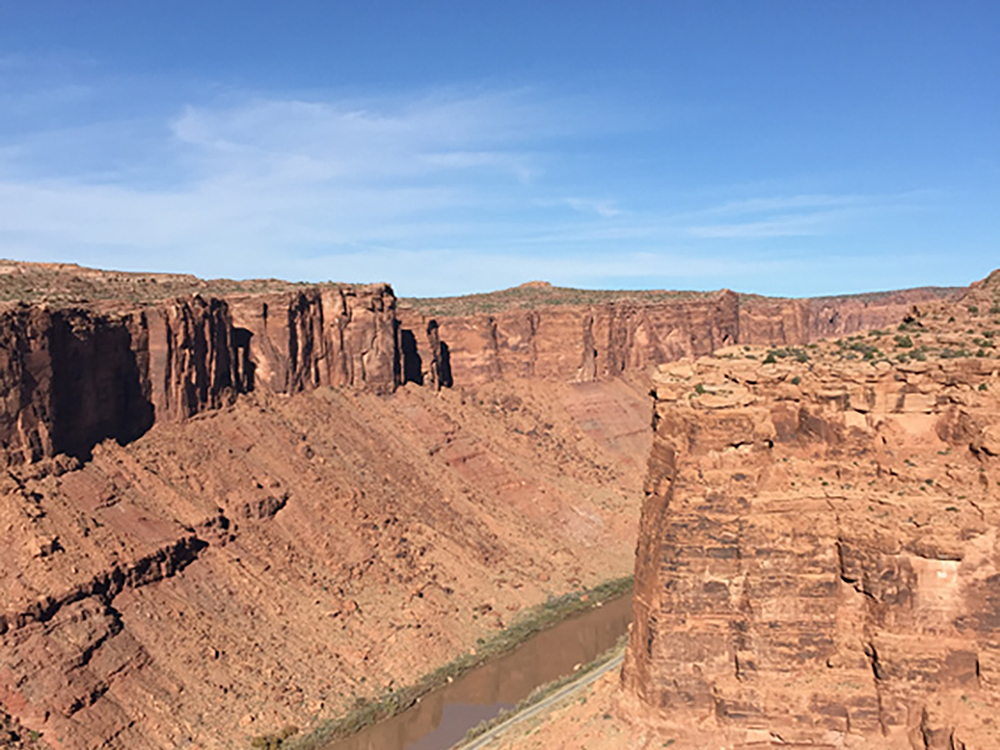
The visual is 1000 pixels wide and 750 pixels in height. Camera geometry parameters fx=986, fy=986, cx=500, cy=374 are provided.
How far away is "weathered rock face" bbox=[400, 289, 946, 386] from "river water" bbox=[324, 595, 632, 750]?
3154cm

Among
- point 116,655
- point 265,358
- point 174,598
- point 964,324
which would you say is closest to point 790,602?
point 964,324

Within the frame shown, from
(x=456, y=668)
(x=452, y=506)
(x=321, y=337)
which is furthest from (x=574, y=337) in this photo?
(x=456, y=668)

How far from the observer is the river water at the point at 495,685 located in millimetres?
41406

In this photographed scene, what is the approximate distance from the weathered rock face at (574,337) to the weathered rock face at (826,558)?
6130 centimetres

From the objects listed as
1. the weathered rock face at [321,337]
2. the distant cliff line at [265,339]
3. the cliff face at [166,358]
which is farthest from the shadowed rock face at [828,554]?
the weathered rock face at [321,337]

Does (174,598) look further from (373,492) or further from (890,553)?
(890,553)

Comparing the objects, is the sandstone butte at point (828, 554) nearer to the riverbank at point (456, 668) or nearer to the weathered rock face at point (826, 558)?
the weathered rock face at point (826, 558)

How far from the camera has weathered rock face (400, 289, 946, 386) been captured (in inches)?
3521

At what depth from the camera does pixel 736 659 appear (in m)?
19.1

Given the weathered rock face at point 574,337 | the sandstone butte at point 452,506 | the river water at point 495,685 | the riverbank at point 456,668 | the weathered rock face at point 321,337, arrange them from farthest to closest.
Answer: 1. the weathered rock face at point 574,337
2. the weathered rock face at point 321,337
3. the river water at point 495,685
4. the riverbank at point 456,668
5. the sandstone butte at point 452,506

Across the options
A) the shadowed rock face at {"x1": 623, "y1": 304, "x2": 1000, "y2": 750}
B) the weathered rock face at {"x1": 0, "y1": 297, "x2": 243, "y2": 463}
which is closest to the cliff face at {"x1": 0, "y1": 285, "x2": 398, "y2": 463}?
the weathered rock face at {"x1": 0, "y1": 297, "x2": 243, "y2": 463}

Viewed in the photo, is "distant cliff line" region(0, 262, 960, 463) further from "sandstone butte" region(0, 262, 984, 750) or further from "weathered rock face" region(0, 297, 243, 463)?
"sandstone butte" region(0, 262, 984, 750)

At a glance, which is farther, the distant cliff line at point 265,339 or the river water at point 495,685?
the distant cliff line at point 265,339

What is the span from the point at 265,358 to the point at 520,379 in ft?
103
